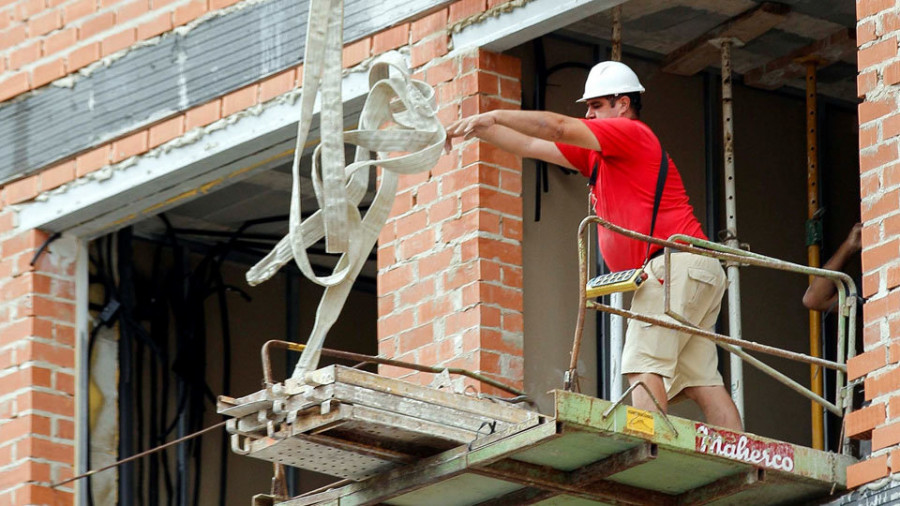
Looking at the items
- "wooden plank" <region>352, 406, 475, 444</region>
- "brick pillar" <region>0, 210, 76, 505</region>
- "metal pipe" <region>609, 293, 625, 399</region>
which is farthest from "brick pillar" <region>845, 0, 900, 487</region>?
"brick pillar" <region>0, 210, 76, 505</region>

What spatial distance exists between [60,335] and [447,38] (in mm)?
2944

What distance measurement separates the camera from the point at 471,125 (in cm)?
986

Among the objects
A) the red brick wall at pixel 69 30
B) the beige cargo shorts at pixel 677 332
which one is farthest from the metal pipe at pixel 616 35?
the red brick wall at pixel 69 30

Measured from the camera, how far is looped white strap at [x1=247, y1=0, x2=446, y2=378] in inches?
373

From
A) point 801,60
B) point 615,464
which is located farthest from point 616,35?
point 615,464

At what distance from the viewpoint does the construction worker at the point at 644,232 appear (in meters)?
10.1

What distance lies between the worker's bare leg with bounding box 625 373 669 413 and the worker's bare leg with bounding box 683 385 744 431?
0.31 m

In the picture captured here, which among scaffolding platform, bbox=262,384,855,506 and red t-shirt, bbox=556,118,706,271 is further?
red t-shirt, bbox=556,118,706,271

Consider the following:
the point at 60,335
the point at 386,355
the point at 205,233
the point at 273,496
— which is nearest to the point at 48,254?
the point at 60,335

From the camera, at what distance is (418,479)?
31.9ft

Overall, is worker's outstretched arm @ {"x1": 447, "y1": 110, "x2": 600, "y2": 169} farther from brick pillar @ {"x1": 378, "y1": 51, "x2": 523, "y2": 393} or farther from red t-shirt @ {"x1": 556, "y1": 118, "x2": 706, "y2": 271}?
brick pillar @ {"x1": 378, "y1": 51, "x2": 523, "y2": 393}

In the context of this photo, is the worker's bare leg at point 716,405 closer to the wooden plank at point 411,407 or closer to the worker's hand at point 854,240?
the wooden plank at point 411,407

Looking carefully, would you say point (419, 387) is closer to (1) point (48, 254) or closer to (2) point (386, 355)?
(2) point (386, 355)

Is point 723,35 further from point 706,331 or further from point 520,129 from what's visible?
point 706,331
